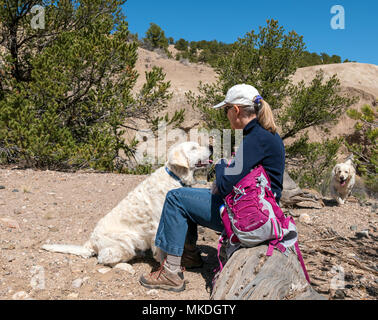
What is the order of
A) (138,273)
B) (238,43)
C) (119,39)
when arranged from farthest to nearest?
(238,43)
(119,39)
(138,273)

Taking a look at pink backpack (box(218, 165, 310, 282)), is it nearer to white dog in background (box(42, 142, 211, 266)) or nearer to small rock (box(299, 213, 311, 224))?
white dog in background (box(42, 142, 211, 266))

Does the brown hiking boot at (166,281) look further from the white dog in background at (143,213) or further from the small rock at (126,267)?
the small rock at (126,267)

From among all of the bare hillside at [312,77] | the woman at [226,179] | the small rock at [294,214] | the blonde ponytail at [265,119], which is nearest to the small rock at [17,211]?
the woman at [226,179]

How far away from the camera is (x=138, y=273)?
3049 millimetres

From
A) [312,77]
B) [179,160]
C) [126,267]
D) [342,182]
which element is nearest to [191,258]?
[126,267]

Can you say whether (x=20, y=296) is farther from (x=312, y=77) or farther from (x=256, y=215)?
(x=312, y=77)

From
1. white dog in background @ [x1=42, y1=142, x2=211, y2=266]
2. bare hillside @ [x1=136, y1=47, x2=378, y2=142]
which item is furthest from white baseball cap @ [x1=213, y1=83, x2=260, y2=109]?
bare hillside @ [x1=136, y1=47, x2=378, y2=142]

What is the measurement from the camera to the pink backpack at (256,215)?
218cm

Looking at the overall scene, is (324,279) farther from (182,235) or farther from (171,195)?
(171,195)

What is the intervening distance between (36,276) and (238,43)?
10735 millimetres

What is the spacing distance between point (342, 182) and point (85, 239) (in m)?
5.32

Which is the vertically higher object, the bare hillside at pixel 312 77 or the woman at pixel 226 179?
the bare hillside at pixel 312 77

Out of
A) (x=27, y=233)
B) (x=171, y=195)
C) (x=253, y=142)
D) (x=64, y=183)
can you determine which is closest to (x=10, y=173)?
(x=64, y=183)

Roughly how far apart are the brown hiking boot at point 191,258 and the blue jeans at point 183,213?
0.49 meters
